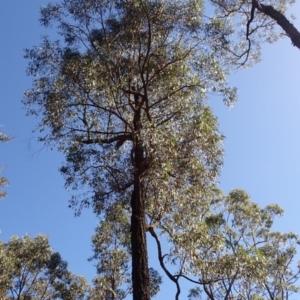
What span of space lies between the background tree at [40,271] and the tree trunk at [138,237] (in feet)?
34.6

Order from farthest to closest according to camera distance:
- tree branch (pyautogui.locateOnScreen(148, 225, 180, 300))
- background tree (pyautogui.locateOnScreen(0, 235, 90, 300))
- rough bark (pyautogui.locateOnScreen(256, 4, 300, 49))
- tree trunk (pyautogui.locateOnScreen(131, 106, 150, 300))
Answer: background tree (pyautogui.locateOnScreen(0, 235, 90, 300)), tree branch (pyautogui.locateOnScreen(148, 225, 180, 300)), tree trunk (pyautogui.locateOnScreen(131, 106, 150, 300)), rough bark (pyautogui.locateOnScreen(256, 4, 300, 49))

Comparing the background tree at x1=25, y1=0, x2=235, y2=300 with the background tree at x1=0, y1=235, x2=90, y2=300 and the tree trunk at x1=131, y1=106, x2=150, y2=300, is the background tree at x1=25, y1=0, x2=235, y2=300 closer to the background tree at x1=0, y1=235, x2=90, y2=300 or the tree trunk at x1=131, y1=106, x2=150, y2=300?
the tree trunk at x1=131, y1=106, x2=150, y2=300

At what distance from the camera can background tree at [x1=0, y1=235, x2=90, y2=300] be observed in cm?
1659

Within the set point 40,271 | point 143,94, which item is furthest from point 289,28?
point 40,271

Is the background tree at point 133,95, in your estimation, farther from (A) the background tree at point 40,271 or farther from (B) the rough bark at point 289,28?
(A) the background tree at point 40,271

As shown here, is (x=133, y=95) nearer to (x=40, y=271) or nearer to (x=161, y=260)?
(x=161, y=260)

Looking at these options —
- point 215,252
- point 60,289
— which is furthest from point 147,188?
point 60,289

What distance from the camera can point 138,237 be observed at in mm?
6719

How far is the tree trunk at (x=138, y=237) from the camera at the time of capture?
20.2 ft

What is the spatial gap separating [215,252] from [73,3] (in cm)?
558

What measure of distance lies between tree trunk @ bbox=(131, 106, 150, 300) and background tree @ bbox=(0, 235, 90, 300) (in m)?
10.6

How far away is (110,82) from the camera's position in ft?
27.2

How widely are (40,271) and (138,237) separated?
37.5 ft

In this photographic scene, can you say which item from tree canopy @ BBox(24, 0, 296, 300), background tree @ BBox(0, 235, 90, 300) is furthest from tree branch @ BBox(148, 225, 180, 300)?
background tree @ BBox(0, 235, 90, 300)
